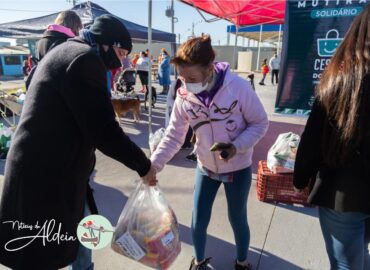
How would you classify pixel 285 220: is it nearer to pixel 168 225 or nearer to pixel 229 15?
pixel 168 225

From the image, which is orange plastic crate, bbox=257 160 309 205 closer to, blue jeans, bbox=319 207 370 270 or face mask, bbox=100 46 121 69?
blue jeans, bbox=319 207 370 270

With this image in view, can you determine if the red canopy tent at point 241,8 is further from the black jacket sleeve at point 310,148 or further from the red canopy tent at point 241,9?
the black jacket sleeve at point 310,148

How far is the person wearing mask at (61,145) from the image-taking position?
1.19 meters

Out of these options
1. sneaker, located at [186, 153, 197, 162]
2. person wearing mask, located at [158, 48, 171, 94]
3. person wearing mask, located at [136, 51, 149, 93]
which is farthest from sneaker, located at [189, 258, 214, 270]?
person wearing mask, located at [158, 48, 171, 94]

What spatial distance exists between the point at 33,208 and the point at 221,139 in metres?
1.04

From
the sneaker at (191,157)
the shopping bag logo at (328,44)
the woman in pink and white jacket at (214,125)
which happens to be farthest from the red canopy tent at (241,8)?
the woman in pink and white jacket at (214,125)

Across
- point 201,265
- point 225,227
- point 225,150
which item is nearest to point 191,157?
point 225,227

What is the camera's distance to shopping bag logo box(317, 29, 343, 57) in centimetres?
346

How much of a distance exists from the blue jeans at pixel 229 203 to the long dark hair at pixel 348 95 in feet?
2.35

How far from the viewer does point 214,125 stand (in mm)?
1752

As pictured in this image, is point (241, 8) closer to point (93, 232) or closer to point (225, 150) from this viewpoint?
point (225, 150)

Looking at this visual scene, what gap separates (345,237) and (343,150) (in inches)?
16.5

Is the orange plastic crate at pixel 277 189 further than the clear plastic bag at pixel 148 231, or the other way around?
the orange plastic crate at pixel 277 189

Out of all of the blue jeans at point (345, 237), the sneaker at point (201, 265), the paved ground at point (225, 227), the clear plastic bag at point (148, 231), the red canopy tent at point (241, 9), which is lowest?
the paved ground at point (225, 227)
